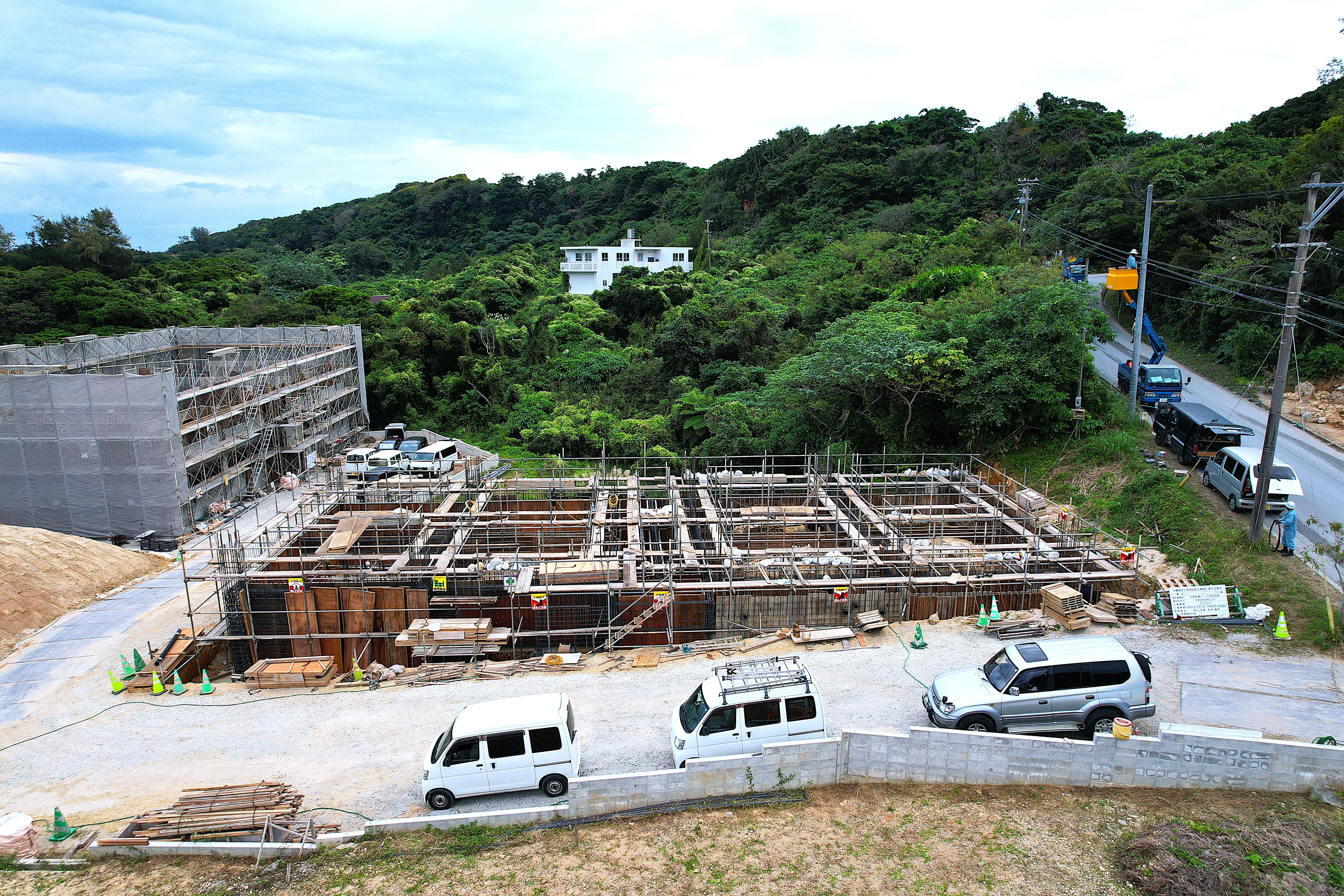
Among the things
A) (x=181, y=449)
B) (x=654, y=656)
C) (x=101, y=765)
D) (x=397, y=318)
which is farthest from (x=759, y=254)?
(x=101, y=765)

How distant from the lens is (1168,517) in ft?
56.5

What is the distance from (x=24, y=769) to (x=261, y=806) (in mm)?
5044

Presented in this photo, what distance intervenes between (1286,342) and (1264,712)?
23.0ft

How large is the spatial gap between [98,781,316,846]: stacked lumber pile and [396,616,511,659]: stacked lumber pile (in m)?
4.64

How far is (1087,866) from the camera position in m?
8.27

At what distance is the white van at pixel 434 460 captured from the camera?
87.2 ft

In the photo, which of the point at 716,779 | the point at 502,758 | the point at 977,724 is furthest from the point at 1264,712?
the point at 502,758

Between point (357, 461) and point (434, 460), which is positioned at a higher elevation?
point (434, 460)

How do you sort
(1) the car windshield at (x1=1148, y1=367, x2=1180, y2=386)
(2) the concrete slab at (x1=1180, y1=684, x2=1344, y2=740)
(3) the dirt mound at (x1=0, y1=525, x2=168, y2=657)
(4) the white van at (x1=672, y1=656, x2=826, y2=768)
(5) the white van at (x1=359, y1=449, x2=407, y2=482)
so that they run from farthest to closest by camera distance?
1. (5) the white van at (x1=359, y1=449, x2=407, y2=482)
2. (1) the car windshield at (x1=1148, y1=367, x2=1180, y2=386)
3. (3) the dirt mound at (x1=0, y1=525, x2=168, y2=657)
4. (2) the concrete slab at (x1=1180, y1=684, x2=1344, y2=740)
5. (4) the white van at (x1=672, y1=656, x2=826, y2=768)

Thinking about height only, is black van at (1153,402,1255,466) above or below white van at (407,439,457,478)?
above

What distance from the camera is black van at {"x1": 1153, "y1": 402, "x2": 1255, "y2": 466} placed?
1884 centimetres

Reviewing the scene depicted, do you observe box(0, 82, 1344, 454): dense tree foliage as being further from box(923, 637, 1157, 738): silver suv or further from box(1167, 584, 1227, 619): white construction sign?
box(923, 637, 1157, 738): silver suv

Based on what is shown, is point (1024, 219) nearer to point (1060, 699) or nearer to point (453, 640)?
point (1060, 699)

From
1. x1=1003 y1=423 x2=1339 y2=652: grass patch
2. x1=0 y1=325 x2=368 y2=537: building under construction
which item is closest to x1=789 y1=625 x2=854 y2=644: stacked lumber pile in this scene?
x1=1003 y1=423 x2=1339 y2=652: grass patch
